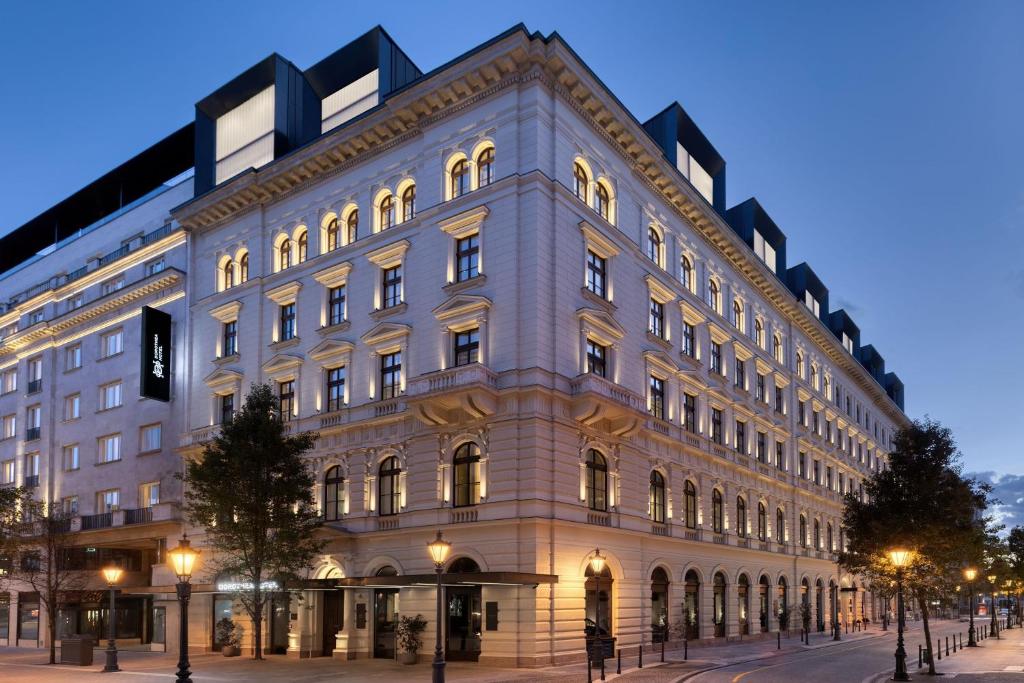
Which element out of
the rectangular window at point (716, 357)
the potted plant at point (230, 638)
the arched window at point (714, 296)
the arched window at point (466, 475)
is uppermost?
the arched window at point (714, 296)

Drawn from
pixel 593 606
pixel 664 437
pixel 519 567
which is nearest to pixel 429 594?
pixel 519 567

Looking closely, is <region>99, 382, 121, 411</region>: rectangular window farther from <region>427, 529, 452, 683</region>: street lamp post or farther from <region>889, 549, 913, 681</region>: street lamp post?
<region>889, 549, 913, 681</region>: street lamp post

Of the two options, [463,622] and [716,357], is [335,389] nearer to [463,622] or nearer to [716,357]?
[463,622]

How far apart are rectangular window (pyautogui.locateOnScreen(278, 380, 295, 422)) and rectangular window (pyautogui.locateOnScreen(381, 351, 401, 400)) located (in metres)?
5.81

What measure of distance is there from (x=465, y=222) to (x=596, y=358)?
749 cm

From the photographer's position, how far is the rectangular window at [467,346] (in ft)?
117

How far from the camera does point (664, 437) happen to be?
41281 mm

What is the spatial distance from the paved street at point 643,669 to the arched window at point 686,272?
17.3 metres

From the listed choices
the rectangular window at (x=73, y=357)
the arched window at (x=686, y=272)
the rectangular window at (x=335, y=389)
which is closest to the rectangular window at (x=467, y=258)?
the rectangular window at (x=335, y=389)

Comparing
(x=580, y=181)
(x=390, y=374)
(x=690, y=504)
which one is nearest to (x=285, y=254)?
(x=390, y=374)

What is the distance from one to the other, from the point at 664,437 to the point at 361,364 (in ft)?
44.2

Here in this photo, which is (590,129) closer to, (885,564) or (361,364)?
(361,364)

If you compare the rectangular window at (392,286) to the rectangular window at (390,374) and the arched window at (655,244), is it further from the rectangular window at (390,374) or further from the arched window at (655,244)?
the arched window at (655,244)

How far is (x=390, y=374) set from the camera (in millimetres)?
38500
